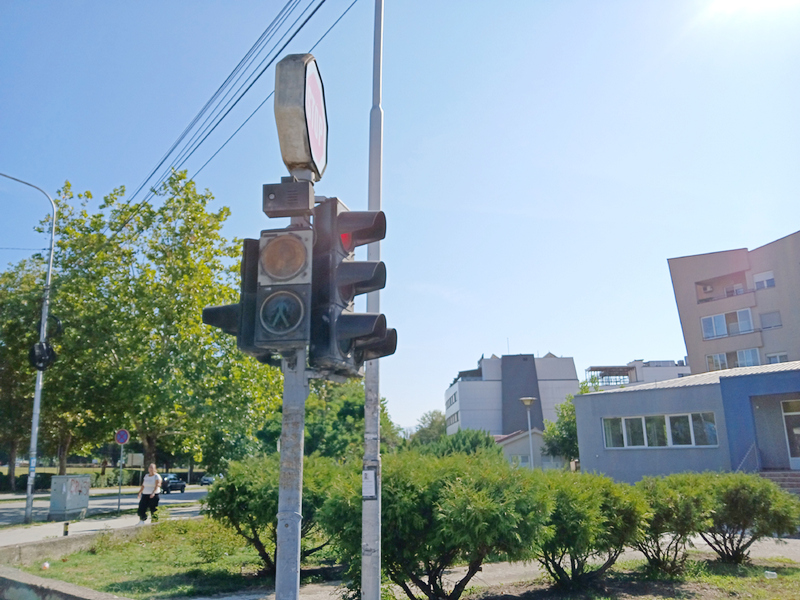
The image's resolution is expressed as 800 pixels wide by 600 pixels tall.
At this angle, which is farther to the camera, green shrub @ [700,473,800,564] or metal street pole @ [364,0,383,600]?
green shrub @ [700,473,800,564]

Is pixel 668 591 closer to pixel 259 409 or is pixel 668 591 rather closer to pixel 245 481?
pixel 245 481

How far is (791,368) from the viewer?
76.2ft

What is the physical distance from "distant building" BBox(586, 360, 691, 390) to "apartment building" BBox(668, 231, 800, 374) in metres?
22.7

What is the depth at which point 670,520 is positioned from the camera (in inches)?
366

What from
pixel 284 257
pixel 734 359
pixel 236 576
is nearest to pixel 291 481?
pixel 284 257

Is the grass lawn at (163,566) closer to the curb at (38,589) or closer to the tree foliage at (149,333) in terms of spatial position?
the curb at (38,589)

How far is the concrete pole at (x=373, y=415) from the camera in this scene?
18.6ft

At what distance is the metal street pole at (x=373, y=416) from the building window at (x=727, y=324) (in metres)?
45.3

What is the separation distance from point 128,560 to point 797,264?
4491 centimetres

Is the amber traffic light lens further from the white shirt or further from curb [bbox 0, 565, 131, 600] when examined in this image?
the white shirt

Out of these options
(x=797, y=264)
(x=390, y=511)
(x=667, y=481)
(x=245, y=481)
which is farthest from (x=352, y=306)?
(x=797, y=264)

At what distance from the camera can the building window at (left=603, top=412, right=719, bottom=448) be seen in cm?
2420

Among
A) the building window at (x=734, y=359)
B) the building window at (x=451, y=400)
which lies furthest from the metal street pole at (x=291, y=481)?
the building window at (x=451, y=400)

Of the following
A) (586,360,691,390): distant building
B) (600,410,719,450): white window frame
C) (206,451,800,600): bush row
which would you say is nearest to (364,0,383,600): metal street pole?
(206,451,800,600): bush row
